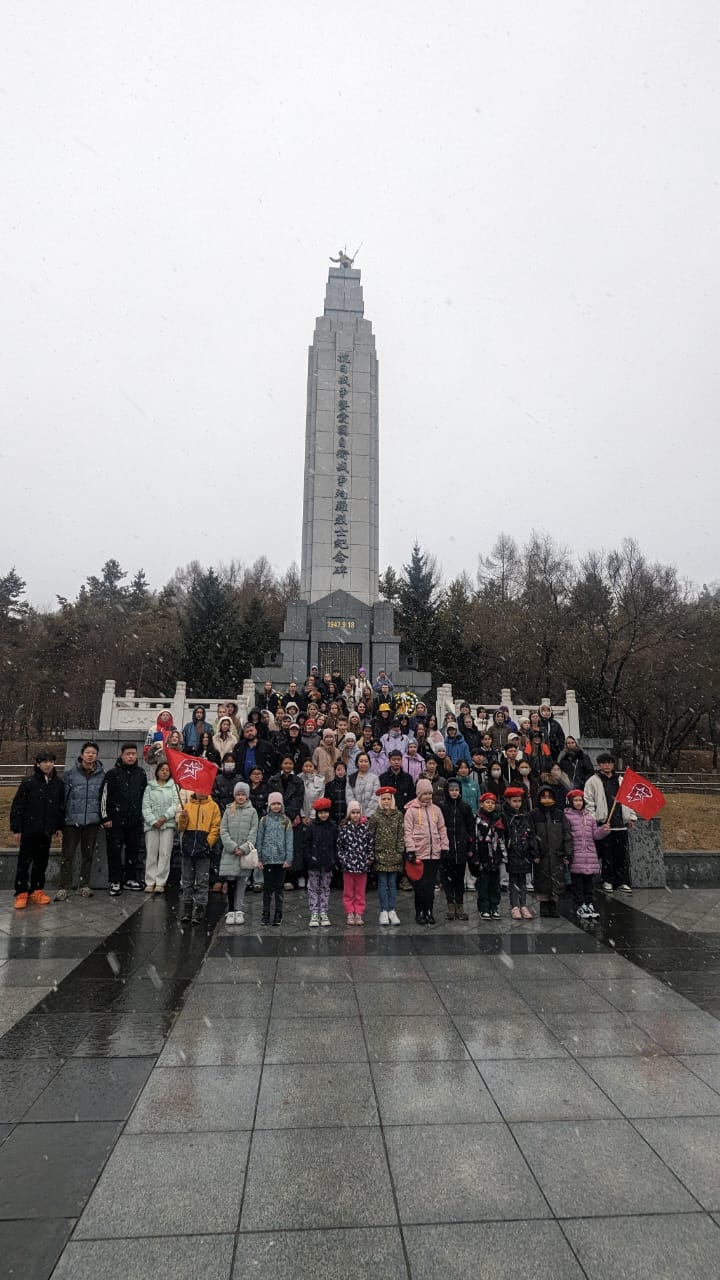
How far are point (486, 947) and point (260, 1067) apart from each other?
311 cm

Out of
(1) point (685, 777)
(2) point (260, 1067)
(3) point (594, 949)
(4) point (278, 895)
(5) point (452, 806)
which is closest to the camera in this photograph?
(2) point (260, 1067)

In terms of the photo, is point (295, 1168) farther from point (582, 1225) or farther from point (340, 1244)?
point (582, 1225)

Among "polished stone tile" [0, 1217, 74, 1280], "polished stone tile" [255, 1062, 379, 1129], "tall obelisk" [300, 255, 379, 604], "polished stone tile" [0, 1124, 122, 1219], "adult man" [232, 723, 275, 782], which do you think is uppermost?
"tall obelisk" [300, 255, 379, 604]

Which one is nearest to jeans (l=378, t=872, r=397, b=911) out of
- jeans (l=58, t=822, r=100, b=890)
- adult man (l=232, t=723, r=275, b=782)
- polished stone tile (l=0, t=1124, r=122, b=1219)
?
adult man (l=232, t=723, r=275, b=782)

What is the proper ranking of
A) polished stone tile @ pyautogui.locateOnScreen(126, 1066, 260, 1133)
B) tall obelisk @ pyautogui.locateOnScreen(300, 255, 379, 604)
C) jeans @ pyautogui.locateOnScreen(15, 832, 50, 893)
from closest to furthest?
polished stone tile @ pyautogui.locateOnScreen(126, 1066, 260, 1133), jeans @ pyautogui.locateOnScreen(15, 832, 50, 893), tall obelisk @ pyautogui.locateOnScreen(300, 255, 379, 604)

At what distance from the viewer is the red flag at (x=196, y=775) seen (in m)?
7.87

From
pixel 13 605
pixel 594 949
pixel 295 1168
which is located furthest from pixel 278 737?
pixel 13 605

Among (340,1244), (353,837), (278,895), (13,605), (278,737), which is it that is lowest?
(340,1244)

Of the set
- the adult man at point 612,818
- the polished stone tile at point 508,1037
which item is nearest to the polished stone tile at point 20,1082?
the polished stone tile at point 508,1037

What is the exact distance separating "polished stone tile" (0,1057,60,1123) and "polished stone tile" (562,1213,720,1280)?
2804 millimetres

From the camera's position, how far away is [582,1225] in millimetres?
2832

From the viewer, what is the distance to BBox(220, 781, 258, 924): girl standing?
24.0ft

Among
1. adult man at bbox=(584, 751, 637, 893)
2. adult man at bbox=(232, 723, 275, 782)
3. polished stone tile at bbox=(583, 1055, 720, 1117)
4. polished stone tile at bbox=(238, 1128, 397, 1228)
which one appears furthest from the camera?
adult man at bbox=(232, 723, 275, 782)

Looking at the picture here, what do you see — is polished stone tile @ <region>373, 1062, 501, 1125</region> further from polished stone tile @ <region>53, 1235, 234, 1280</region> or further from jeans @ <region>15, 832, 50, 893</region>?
jeans @ <region>15, 832, 50, 893</region>
